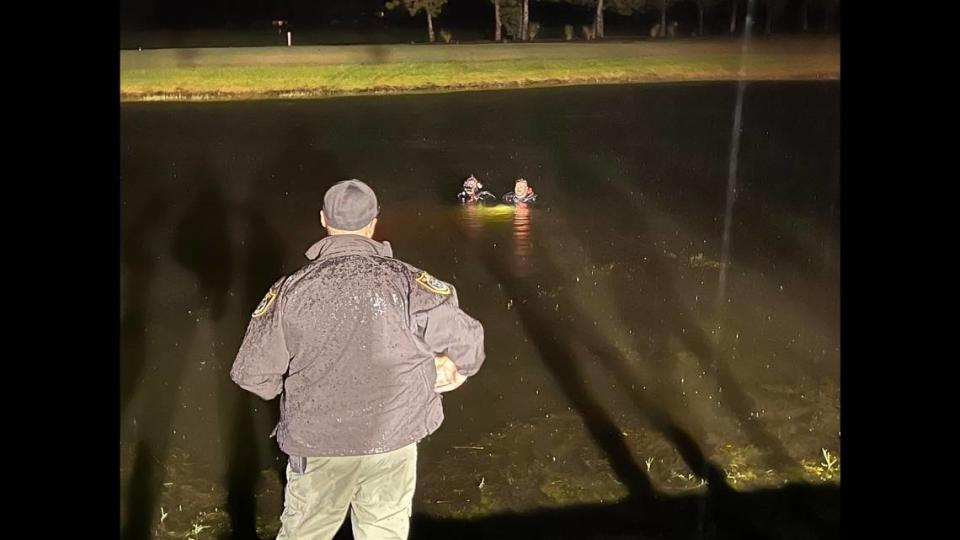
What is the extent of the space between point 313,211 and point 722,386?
2.75 metres

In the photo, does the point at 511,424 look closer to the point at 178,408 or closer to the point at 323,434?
the point at 178,408

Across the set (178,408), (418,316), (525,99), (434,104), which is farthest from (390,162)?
(418,316)

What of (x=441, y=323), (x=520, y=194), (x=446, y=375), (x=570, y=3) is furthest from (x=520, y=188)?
(x=441, y=323)

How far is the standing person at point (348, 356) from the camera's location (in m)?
2.28

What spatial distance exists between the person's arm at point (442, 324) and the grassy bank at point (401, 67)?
3.35m

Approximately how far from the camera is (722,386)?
4.55 m

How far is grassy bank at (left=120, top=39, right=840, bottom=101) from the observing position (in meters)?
5.52

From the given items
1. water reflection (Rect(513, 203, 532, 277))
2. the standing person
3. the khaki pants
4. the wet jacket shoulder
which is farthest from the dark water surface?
the wet jacket shoulder

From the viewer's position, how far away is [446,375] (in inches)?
95.7

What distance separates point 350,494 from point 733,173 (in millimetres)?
4912

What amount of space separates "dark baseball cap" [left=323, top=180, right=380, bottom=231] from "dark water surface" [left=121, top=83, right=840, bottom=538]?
1.51 m

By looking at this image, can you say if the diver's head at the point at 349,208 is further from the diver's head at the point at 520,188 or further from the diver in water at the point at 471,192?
the diver's head at the point at 520,188

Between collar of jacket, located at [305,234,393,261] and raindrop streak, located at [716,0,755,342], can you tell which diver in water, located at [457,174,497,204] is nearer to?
raindrop streak, located at [716,0,755,342]

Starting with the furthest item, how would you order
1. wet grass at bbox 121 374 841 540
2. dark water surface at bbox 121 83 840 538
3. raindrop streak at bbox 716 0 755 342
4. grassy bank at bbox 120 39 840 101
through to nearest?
grassy bank at bbox 120 39 840 101, raindrop streak at bbox 716 0 755 342, dark water surface at bbox 121 83 840 538, wet grass at bbox 121 374 841 540
